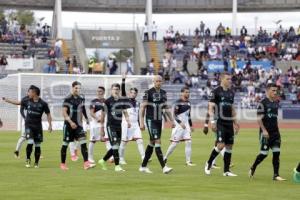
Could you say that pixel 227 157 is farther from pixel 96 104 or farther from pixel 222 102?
pixel 96 104

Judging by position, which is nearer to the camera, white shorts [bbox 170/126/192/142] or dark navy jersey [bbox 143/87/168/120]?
dark navy jersey [bbox 143/87/168/120]

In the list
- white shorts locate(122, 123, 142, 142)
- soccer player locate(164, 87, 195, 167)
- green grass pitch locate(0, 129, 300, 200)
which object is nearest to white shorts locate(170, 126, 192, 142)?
soccer player locate(164, 87, 195, 167)

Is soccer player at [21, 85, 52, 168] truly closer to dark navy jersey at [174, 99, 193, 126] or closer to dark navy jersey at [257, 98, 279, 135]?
dark navy jersey at [174, 99, 193, 126]

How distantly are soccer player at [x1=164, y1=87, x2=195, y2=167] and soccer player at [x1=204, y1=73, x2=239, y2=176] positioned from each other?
3516mm

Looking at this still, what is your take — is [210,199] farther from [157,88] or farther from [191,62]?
[191,62]

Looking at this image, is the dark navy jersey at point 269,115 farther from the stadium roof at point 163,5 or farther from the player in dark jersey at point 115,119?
the stadium roof at point 163,5

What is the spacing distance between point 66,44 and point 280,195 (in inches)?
1934

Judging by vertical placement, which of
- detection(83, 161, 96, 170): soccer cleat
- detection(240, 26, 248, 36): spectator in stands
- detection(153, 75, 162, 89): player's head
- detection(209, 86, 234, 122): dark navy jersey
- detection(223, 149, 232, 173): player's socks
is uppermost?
detection(240, 26, 248, 36): spectator in stands

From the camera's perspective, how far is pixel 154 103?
19.1m

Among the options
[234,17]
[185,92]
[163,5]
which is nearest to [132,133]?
[185,92]

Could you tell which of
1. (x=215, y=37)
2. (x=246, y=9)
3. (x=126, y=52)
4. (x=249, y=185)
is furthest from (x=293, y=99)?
(x=126, y=52)

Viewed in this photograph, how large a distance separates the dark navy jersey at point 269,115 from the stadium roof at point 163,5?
51.3 meters

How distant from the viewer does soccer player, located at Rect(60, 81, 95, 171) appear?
20109mm

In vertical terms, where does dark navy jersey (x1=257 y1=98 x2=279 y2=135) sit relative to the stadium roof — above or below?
below
